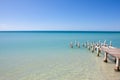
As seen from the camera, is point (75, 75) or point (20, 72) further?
point (20, 72)

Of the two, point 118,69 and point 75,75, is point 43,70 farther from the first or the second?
point 118,69

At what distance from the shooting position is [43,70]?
11.0m

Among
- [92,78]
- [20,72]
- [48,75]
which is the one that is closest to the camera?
[92,78]

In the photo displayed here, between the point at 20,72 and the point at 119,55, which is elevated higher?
the point at 119,55

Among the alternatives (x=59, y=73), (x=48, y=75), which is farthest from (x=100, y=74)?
(x=48, y=75)

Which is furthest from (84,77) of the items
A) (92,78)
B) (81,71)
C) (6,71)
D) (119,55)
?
(6,71)

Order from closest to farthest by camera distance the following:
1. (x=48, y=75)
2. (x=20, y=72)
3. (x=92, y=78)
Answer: (x=92, y=78) → (x=48, y=75) → (x=20, y=72)

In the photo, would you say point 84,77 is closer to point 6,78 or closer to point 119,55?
point 119,55

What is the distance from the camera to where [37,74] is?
10.1 meters

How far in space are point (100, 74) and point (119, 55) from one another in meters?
2.01

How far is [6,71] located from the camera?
10.8 metres

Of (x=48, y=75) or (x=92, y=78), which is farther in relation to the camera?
(x=48, y=75)

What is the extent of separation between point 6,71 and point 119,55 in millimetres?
8478

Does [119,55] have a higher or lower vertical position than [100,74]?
higher
